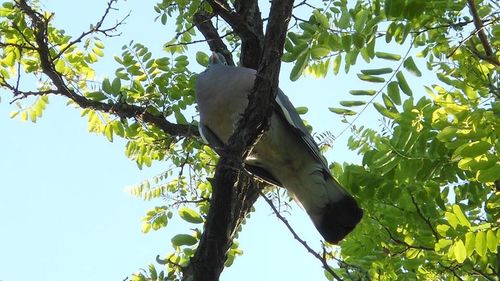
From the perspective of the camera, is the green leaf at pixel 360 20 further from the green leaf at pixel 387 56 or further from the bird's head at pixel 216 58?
the bird's head at pixel 216 58

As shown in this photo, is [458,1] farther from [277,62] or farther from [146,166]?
[146,166]

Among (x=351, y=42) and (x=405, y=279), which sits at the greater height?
(x=351, y=42)

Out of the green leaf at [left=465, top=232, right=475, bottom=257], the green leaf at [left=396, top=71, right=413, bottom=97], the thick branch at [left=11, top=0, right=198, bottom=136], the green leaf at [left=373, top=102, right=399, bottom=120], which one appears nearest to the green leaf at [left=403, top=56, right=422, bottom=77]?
the green leaf at [left=396, top=71, right=413, bottom=97]

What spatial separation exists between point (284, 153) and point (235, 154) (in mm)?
1406

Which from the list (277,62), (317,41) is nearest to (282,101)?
(317,41)

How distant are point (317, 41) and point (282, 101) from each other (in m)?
0.54

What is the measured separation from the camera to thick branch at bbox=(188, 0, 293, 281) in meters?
2.96

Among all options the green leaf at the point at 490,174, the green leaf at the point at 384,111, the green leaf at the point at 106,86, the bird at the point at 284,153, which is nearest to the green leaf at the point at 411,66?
the green leaf at the point at 384,111

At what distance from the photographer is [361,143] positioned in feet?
15.0

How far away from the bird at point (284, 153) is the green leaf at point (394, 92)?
0.61 m

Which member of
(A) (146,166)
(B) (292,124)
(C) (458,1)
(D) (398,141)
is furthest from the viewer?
(A) (146,166)

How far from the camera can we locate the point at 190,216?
4145 millimetres

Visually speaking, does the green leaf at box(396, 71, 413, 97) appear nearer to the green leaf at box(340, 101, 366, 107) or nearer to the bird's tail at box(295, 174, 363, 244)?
the green leaf at box(340, 101, 366, 107)

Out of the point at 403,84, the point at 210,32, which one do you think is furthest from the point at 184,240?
the point at 403,84
